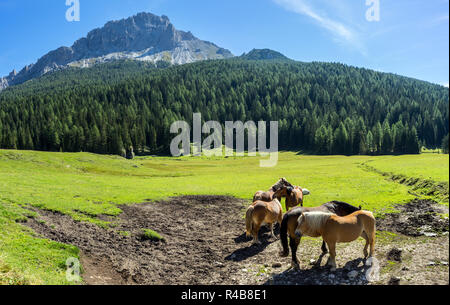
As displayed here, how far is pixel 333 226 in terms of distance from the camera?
35.7 feet

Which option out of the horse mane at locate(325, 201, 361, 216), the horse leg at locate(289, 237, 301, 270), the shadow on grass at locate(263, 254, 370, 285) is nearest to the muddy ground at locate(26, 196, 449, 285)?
the shadow on grass at locate(263, 254, 370, 285)

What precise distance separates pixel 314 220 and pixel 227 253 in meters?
6.17

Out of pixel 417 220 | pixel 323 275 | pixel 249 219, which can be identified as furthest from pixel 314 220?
pixel 417 220

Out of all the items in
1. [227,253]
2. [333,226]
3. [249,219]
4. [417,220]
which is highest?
[333,226]

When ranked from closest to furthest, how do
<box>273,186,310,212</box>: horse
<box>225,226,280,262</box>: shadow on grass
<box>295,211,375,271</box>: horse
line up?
1. <box>295,211,375,271</box>: horse
2. <box>225,226,280,262</box>: shadow on grass
3. <box>273,186,310,212</box>: horse

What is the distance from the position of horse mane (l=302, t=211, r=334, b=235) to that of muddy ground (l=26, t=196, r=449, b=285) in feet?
6.31

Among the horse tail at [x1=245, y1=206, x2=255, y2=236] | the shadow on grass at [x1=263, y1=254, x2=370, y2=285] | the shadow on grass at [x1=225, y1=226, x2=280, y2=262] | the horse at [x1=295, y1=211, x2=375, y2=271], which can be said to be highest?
the horse at [x1=295, y1=211, x2=375, y2=271]

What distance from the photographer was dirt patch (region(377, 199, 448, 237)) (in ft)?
50.6

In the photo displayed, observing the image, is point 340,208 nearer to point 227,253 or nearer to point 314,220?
point 314,220

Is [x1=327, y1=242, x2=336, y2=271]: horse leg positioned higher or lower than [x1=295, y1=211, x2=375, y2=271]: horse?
lower

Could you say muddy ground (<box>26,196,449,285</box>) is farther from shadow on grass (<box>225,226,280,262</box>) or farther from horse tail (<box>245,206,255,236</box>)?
horse tail (<box>245,206,255,236</box>)

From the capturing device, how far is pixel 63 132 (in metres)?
114

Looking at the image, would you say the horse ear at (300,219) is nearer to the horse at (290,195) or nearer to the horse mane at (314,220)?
the horse mane at (314,220)
